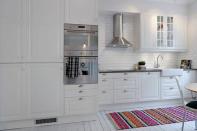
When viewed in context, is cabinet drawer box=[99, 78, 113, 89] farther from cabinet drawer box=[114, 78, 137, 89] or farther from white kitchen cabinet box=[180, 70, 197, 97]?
white kitchen cabinet box=[180, 70, 197, 97]

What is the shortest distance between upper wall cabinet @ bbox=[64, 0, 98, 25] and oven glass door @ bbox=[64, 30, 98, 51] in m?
0.21

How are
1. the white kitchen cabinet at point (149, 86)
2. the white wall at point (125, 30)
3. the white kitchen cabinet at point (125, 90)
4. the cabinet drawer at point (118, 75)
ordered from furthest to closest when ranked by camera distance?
the white wall at point (125, 30) → the white kitchen cabinet at point (149, 86) → the white kitchen cabinet at point (125, 90) → the cabinet drawer at point (118, 75)

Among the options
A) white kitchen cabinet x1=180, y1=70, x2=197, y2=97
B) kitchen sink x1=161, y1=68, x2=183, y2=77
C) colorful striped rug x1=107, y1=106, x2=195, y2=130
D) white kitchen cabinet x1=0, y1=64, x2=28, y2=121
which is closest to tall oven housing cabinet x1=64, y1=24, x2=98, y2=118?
colorful striped rug x1=107, y1=106, x2=195, y2=130

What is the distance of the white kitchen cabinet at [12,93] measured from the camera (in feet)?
8.83

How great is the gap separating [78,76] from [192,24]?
3381mm

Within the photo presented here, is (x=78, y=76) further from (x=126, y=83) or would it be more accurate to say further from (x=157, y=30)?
(x=157, y=30)

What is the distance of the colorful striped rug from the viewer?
116 inches

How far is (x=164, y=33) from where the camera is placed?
441cm

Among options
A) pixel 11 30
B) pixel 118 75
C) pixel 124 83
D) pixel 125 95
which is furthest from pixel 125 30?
pixel 11 30

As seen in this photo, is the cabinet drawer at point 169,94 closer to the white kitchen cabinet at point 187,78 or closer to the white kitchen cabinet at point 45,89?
the white kitchen cabinet at point 187,78

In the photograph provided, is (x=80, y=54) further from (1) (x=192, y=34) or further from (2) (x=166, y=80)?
(1) (x=192, y=34)

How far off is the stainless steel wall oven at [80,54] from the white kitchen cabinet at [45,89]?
0.56 ft

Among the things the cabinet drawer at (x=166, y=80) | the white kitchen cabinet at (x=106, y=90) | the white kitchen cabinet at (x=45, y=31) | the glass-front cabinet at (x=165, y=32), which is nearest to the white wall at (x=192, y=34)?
the glass-front cabinet at (x=165, y=32)

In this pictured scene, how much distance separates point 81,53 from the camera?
305 cm
